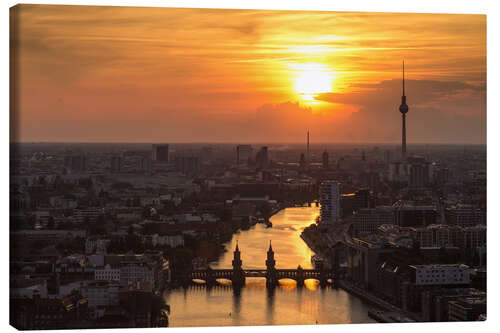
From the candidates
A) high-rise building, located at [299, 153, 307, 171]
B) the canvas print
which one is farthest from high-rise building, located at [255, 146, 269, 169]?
high-rise building, located at [299, 153, 307, 171]

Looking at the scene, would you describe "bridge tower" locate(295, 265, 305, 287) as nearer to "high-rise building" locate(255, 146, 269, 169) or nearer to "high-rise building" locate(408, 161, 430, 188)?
"high-rise building" locate(255, 146, 269, 169)

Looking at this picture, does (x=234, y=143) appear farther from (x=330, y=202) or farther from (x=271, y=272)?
(x=330, y=202)

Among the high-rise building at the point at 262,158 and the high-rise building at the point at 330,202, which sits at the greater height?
the high-rise building at the point at 262,158

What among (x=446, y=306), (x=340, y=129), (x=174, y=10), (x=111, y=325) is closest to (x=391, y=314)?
(x=446, y=306)

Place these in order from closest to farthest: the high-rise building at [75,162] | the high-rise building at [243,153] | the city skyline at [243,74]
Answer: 1. the city skyline at [243,74]
2. the high-rise building at [75,162]
3. the high-rise building at [243,153]

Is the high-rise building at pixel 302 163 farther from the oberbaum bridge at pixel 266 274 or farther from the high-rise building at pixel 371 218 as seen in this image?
the high-rise building at pixel 371 218

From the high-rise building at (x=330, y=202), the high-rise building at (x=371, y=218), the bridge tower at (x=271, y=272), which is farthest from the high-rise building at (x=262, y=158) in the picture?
the high-rise building at (x=330, y=202)

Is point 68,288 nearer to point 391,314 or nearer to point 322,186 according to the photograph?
point 391,314
